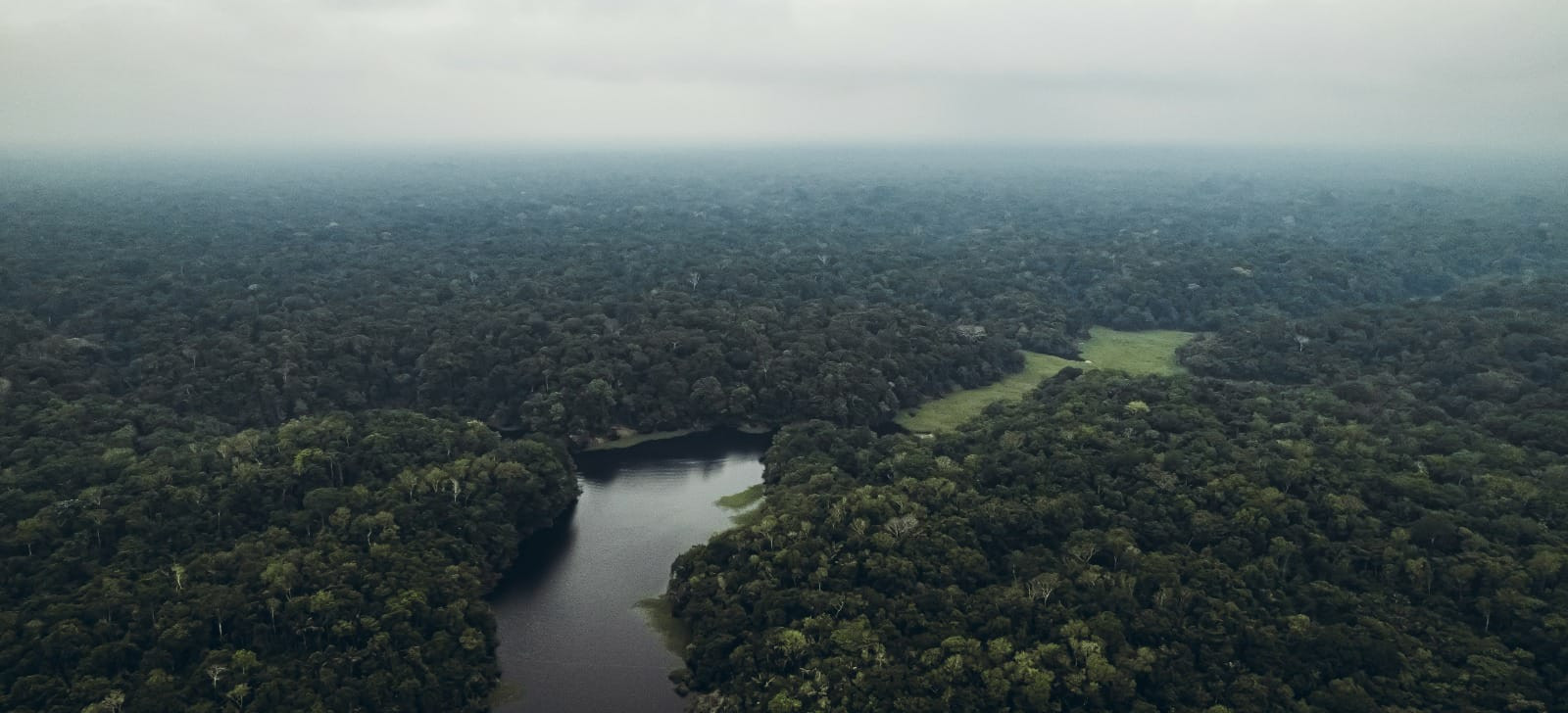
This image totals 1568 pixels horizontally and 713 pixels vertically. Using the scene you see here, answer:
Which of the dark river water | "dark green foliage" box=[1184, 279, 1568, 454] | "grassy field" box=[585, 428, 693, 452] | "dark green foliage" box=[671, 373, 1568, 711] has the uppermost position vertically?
"dark green foliage" box=[1184, 279, 1568, 454]

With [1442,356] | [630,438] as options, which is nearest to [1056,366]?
[1442,356]

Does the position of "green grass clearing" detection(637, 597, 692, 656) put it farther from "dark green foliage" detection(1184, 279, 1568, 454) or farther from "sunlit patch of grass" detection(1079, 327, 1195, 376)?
"sunlit patch of grass" detection(1079, 327, 1195, 376)

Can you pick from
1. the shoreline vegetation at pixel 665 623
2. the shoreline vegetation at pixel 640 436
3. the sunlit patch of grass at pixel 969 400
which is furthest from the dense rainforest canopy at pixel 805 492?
the sunlit patch of grass at pixel 969 400

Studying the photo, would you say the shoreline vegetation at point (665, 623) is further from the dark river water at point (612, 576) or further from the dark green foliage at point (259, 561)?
the dark green foliage at point (259, 561)

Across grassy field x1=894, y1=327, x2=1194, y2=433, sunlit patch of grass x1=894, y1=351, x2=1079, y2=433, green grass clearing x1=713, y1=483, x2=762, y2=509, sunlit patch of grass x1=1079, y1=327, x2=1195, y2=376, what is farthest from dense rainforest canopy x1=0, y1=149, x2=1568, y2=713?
sunlit patch of grass x1=1079, y1=327, x2=1195, y2=376

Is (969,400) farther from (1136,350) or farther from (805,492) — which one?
(1136,350)

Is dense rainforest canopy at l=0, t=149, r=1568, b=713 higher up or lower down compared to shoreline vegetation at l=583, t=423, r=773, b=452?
higher up

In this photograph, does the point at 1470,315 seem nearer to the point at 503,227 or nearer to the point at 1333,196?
the point at 503,227

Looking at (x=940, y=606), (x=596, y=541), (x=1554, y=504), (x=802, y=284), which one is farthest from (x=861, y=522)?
(x=802, y=284)
